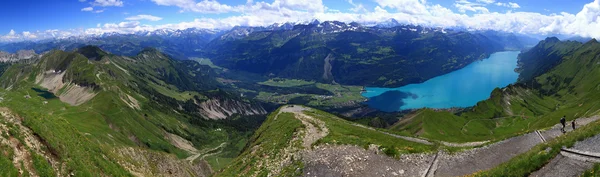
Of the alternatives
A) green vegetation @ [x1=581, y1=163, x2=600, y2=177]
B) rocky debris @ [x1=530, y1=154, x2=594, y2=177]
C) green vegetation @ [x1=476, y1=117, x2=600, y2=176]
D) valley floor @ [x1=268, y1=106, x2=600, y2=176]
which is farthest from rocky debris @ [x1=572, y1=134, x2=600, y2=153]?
valley floor @ [x1=268, y1=106, x2=600, y2=176]

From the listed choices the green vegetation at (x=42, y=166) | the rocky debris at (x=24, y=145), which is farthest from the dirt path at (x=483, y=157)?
the rocky debris at (x=24, y=145)

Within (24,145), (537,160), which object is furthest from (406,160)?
(24,145)

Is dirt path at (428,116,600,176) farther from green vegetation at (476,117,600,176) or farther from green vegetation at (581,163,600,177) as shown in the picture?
green vegetation at (581,163,600,177)

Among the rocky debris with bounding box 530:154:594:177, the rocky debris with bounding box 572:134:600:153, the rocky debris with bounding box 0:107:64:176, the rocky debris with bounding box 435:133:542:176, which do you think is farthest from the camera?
the rocky debris with bounding box 435:133:542:176

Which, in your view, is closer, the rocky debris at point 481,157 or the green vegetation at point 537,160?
the green vegetation at point 537,160

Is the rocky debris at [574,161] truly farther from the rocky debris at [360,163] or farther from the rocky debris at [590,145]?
the rocky debris at [360,163]

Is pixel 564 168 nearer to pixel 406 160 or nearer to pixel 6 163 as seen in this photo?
pixel 406 160

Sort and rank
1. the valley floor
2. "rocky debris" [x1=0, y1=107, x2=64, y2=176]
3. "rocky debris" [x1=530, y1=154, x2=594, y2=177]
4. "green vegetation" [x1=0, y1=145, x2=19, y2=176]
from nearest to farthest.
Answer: "rocky debris" [x1=530, y1=154, x2=594, y2=177], "green vegetation" [x1=0, y1=145, x2=19, y2=176], "rocky debris" [x1=0, y1=107, x2=64, y2=176], the valley floor

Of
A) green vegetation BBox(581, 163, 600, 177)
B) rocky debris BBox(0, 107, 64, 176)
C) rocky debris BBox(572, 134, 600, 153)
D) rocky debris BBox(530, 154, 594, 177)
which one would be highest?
green vegetation BBox(581, 163, 600, 177)

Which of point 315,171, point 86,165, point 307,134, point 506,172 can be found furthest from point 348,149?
point 86,165

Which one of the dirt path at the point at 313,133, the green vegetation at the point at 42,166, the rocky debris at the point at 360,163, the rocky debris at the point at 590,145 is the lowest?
the dirt path at the point at 313,133
